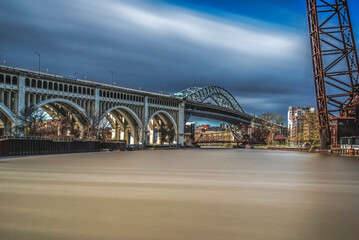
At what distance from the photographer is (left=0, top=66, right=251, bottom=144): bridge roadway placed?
78.3m

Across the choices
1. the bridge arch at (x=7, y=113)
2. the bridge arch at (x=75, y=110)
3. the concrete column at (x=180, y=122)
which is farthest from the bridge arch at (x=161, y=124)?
the bridge arch at (x=7, y=113)

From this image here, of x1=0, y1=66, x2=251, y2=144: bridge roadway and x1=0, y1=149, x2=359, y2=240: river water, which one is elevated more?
x1=0, y1=66, x2=251, y2=144: bridge roadway

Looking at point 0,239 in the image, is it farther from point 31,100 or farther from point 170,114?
point 170,114

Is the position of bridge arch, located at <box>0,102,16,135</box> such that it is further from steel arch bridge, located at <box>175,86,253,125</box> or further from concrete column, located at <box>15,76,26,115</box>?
steel arch bridge, located at <box>175,86,253,125</box>

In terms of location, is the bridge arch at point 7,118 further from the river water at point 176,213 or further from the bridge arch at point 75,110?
the river water at point 176,213

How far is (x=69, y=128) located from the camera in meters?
93.4

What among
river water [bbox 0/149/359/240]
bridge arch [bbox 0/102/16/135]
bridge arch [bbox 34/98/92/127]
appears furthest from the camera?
bridge arch [bbox 34/98/92/127]

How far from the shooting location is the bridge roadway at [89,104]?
78312 mm

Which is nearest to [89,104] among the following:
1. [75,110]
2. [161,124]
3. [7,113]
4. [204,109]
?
[75,110]

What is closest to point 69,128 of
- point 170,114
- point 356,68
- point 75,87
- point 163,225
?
point 75,87

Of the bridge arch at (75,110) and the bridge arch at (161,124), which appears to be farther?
the bridge arch at (161,124)

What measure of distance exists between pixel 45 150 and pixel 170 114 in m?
94.5

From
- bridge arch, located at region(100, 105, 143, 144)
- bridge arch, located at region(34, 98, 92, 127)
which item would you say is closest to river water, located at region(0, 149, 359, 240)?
bridge arch, located at region(34, 98, 92, 127)

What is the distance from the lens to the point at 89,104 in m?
100
